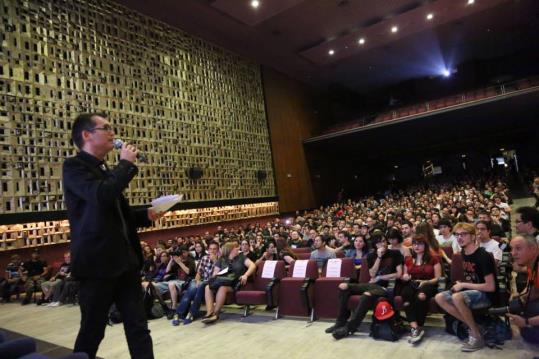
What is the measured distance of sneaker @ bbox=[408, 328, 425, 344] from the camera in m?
3.74

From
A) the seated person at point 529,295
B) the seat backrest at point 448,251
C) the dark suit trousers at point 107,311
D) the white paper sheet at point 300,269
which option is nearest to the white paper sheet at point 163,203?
the dark suit trousers at point 107,311

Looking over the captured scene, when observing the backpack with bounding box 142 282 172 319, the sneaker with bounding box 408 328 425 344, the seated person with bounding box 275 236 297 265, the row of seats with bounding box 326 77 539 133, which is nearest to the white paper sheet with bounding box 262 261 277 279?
the seated person with bounding box 275 236 297 265

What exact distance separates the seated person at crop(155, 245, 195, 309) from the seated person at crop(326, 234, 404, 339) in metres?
2.84

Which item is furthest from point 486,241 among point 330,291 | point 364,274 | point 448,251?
point 330,291

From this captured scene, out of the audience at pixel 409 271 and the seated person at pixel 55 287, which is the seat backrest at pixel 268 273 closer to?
the audience at pixel 409 271

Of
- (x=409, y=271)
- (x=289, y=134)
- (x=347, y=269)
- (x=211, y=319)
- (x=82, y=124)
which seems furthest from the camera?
(x=289, y=134)

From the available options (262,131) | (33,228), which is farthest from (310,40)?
Answer: (33,228)

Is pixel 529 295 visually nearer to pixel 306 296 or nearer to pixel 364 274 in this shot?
pixel 364 274

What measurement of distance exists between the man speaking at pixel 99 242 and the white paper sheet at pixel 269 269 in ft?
12.5

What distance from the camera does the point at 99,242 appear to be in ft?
5.49

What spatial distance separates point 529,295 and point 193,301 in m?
4.19

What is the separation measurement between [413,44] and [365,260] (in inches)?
606

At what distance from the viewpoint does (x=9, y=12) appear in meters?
9.40

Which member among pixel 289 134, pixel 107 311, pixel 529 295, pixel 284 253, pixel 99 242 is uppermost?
pixel 289 134
